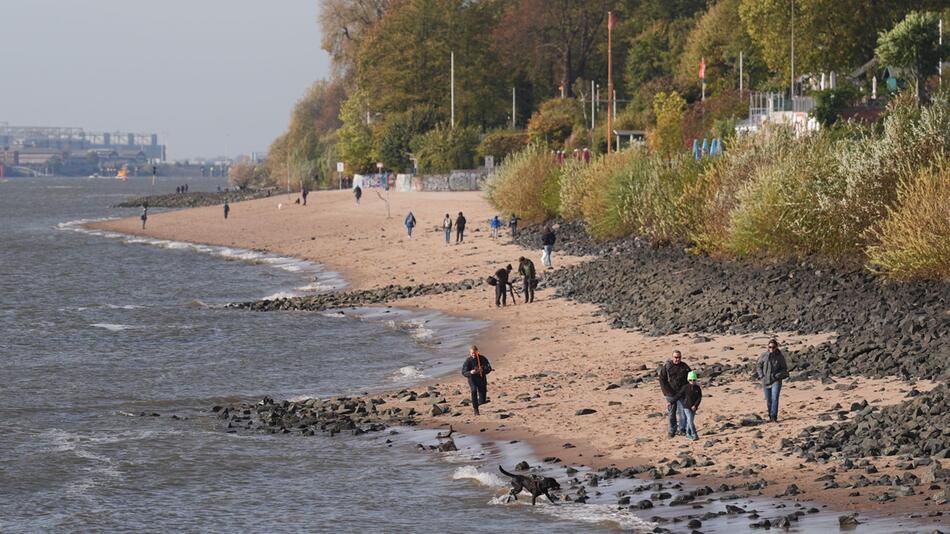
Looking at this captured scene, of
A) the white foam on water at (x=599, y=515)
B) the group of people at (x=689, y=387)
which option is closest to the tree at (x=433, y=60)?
the group of people at (x=689, y=387)

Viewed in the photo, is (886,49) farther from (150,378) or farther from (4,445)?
(4,445)

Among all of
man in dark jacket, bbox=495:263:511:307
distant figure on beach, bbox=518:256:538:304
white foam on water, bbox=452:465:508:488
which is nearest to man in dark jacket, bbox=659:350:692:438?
white foam on water, bbox=452:465:508:488

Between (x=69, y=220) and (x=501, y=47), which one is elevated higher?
(x=501, y=47)

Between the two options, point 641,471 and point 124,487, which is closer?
point 641,471

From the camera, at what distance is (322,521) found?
77.3 ft

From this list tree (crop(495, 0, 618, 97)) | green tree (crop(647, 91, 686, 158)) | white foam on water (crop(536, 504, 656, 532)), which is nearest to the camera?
white foam on water (crop(536, 504, 656, 532))

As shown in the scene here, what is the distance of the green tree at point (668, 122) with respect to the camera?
85.1 meters

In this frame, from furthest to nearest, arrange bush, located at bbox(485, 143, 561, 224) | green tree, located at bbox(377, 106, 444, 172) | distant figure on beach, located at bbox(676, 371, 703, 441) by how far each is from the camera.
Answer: green tree, located at bbox(377, 106, 444, 172) < bush, located at bbox(485, 143, 561, 224) < distant figure on beach, located at bbox(676, 371, 703, 441)

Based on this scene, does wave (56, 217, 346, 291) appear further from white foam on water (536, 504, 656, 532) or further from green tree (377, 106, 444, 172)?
white foam on water (536, 504, 656, 532)

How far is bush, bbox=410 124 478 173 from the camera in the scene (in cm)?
12181

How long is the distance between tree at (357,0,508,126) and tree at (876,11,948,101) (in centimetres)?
6416

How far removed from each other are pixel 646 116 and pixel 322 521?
84.3 m

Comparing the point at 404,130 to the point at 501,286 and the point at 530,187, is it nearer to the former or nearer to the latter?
the point at 530,187

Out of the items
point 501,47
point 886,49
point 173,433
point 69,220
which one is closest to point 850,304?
point 173,433
